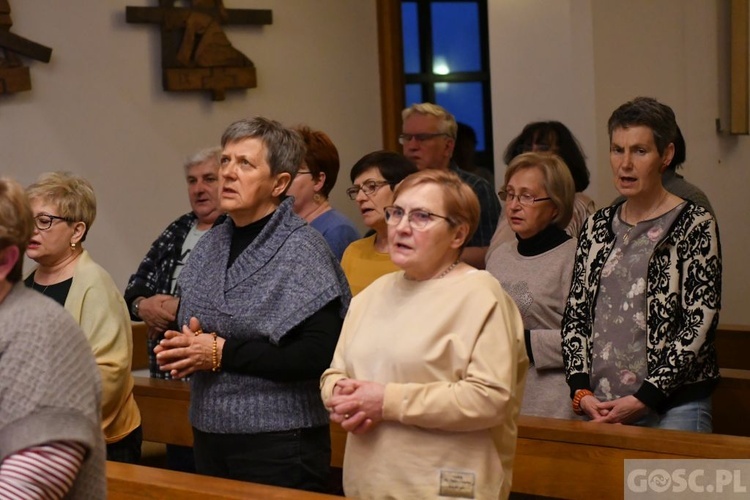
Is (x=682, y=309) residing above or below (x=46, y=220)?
below

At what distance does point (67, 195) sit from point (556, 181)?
143cm

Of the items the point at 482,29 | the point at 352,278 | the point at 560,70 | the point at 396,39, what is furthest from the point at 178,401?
the point at 482,29

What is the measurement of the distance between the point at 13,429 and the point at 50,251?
1632mm

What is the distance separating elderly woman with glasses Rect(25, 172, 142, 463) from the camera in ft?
10.4

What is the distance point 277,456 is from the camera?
271 centimetres

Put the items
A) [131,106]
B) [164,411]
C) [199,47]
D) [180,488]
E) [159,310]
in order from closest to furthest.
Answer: [180,488]
[159,310]
[164,411]
[131,106]
[199,47]

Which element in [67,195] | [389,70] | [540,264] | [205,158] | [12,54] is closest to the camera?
[67,195]

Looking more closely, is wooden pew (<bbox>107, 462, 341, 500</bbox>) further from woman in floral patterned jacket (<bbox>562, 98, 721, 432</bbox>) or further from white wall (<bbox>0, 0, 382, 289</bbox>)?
white wall (<bbox>0, 0, 382, 289</bbox>)

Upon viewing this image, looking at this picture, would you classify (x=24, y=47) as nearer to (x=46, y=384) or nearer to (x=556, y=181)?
(x=556, y=181)

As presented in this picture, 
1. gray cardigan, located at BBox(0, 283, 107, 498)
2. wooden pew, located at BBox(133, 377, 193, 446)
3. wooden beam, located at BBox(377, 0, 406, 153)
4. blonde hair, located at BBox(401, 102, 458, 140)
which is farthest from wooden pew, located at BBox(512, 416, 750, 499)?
wooden beam, located at BBox(377, 0, 406, 153)

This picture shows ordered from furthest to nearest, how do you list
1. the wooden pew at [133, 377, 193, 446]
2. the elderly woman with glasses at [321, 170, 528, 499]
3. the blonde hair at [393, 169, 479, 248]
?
1. the wooden pew at [133, 377, 193, 446]
2. the blonde hair at [393, 169, 479, 248]
3. the elderly woman with glasses at [321, 170, 528, 499]

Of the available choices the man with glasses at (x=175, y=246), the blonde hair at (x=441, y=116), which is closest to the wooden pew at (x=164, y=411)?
the man with glasses at (x=175, y=246)

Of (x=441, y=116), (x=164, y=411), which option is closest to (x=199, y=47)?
(x=441, y=116)

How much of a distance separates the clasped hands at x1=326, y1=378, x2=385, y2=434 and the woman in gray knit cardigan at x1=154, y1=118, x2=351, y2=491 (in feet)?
1.00
